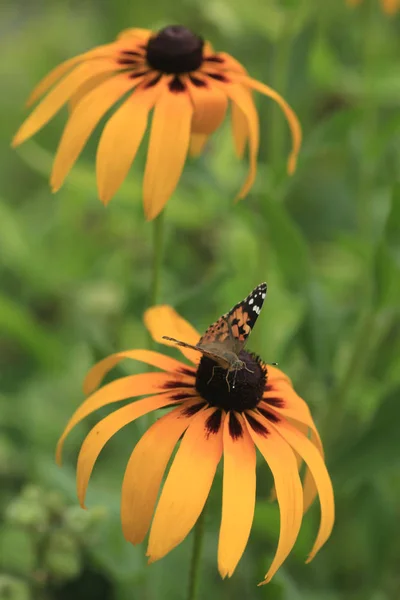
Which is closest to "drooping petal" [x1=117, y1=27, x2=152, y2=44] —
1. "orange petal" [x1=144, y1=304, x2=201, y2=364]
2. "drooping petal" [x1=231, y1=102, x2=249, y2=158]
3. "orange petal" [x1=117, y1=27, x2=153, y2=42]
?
"orange petal" [x1=117, y1=27, x2=153, y2=42]

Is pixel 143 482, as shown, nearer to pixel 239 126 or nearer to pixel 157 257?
pixel 157 257

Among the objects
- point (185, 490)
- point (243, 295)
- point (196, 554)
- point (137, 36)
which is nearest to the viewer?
point (185, 490)

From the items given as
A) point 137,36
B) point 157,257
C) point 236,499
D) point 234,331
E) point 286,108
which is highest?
point 137,36

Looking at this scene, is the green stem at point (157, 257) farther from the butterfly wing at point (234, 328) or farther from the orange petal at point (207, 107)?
the butterfly wing at point (234, 328)

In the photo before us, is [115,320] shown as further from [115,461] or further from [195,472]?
[195,472]

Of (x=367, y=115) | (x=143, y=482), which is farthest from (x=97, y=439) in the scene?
(x=367, y=115)

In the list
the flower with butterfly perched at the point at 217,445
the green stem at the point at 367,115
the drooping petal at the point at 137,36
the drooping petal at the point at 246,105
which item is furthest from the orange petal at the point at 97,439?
the green stem at the point at 367,115

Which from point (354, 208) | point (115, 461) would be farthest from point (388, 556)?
point (354, 208)
